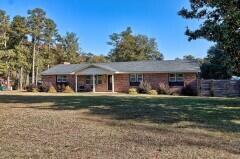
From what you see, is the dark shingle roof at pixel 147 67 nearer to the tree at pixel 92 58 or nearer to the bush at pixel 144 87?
the bush at pixel 144 87

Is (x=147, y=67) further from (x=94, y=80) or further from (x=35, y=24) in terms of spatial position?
(x=35, y=24)

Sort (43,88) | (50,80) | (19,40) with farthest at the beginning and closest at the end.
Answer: (19,40)
(50,80)
(43,88)

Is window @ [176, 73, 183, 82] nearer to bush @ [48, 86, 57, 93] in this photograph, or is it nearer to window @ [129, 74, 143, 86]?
window @ [129, 74, 143, 86]

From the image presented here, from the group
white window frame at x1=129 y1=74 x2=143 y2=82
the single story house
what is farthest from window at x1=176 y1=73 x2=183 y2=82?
white window frame at x1=129 y1=74 x2=143 y2=82

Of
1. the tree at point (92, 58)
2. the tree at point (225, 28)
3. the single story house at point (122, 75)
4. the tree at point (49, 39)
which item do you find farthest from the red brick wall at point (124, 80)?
the tree at point (92, 58)

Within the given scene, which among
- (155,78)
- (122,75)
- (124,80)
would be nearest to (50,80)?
(122,75)

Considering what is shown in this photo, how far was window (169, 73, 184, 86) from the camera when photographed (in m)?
42.9

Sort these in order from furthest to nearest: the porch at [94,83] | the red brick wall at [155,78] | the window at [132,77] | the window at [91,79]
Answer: the window at [91,79] → the porch at [94,83] → the window at [132,77] → the red brick wall at [155,78]

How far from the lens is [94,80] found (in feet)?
159

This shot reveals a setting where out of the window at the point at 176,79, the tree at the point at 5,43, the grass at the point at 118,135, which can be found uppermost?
the tree at the point at 5,43

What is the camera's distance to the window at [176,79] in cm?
4291

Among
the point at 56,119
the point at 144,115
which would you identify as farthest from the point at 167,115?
the point at 56,119

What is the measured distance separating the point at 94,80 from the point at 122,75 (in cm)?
389

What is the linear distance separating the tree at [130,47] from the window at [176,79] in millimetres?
33027
